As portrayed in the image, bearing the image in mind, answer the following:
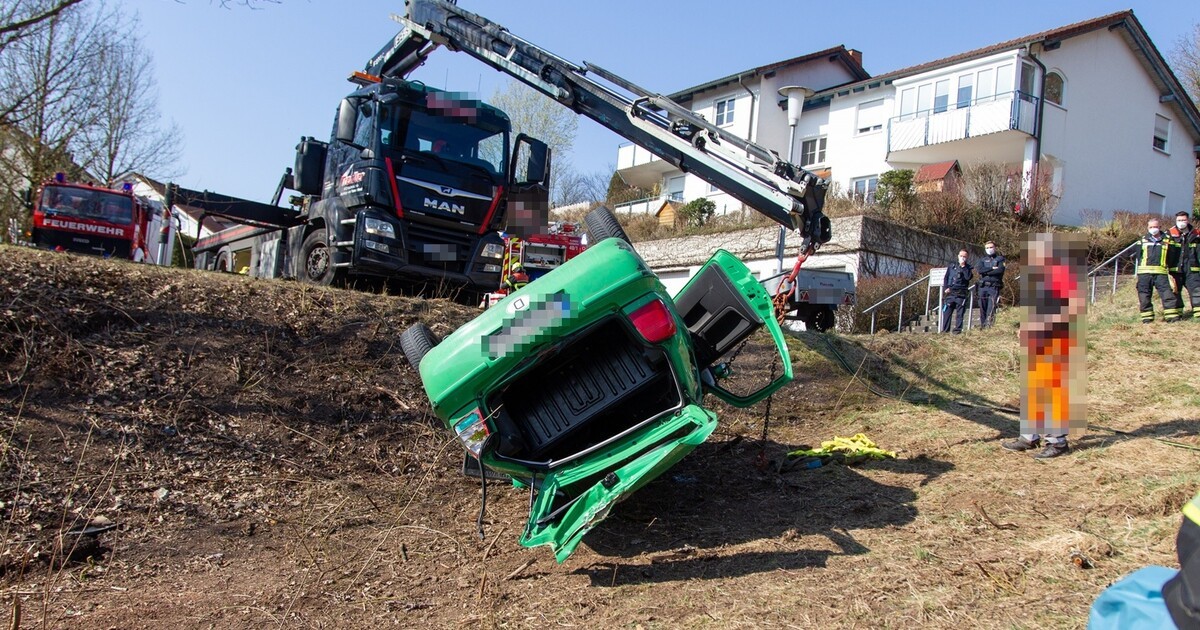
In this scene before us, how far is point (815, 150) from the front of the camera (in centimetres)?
3553

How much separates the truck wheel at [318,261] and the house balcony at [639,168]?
3192 centimetres

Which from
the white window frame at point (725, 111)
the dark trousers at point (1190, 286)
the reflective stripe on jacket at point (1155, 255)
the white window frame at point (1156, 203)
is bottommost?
the dark trousers at point (1190, 286)

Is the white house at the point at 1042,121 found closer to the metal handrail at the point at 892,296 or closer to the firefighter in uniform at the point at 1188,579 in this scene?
the metal handrail at the point at 892,296

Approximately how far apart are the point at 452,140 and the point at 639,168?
33.0 m

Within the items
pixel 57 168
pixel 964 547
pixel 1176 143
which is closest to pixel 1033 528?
pixel 964 547

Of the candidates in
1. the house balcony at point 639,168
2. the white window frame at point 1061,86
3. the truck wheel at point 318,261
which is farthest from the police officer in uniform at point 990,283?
the house balcony at point 639,168

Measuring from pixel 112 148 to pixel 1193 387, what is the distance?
105 feet

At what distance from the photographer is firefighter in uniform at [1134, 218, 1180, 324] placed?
10891 millimetres

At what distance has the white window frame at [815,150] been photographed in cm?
3500

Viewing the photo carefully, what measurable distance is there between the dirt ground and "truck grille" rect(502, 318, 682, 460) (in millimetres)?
605

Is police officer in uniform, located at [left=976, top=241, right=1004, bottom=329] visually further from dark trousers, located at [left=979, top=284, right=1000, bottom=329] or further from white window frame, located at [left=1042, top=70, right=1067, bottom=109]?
white window frame, located at [left=1042, top=70, right=1067, bottom=109]

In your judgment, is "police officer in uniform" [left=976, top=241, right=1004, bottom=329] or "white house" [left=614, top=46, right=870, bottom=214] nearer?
"police officer in uniform" [left=976, top=241, right=1004, bottom=329]

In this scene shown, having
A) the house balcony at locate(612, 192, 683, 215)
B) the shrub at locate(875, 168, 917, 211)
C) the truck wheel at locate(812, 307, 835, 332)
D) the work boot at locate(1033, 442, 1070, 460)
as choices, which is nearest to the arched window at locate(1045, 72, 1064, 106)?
the shrub at locate(875, 168, 917, 211)

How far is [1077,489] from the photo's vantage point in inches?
187
